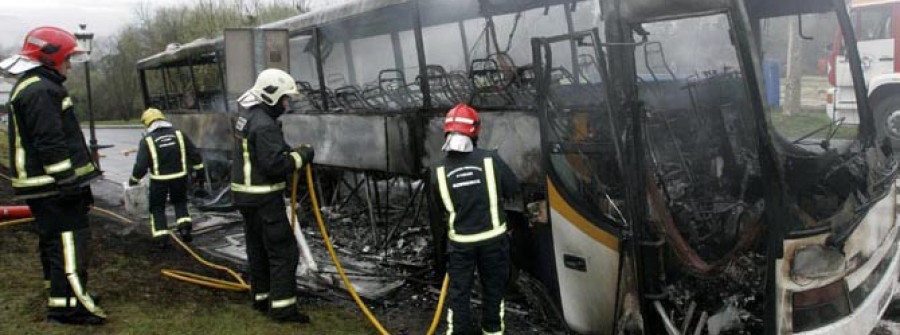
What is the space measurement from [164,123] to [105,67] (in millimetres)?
39465

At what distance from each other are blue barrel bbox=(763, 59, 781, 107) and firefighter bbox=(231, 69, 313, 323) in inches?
114

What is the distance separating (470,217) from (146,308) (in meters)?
2.37

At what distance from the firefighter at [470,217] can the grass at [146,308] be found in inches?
34.1

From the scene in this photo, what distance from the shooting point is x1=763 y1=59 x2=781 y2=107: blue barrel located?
3.75 meters

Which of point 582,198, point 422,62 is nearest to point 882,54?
point 422,62

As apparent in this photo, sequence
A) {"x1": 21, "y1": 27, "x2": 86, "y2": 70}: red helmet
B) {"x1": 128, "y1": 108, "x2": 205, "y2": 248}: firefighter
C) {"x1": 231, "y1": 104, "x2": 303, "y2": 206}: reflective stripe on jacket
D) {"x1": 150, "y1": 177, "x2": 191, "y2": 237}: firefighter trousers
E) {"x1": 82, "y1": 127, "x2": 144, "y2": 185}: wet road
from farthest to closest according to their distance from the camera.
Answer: {"x1": 82, "y1": 127, "x2": 144, "y2": 185}: wet road → {"x1": 128, "y1": 108, "x2": 205, "y2": 248}: firefighter → {"x1": 150, "y1": 177, "x2": 191, "y2": 237}: firefighter trousers → {"x1": 231, "y1": 104, "x2": 303, "y2": 206}: reflective stripe on jacket → {"x1": 21, "y1": 27, "x2": 86, "y2": 70}: red helmet

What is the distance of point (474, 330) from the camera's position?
15.4 ft

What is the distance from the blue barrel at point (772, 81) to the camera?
12.3ft

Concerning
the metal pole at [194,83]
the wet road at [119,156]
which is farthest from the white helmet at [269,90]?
the metal pole at [194,83]

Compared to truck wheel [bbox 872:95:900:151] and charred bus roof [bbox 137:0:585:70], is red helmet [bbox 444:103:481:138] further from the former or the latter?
truck wheel [bbox 872:95:900:151]

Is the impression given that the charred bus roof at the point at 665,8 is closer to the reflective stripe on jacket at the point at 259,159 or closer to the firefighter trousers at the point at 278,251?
the reflective stripe on jacket at the point at 259,159

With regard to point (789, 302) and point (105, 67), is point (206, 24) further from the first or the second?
point (789, 302)

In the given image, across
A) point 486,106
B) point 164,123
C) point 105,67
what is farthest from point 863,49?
point 105,67

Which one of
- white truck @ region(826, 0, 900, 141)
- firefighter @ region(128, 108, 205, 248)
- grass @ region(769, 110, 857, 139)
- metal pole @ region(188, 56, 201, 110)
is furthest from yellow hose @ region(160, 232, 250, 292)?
white truck @ region(826, 0, 900, 141)
